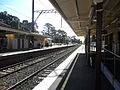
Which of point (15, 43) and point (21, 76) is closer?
point (21, 76)

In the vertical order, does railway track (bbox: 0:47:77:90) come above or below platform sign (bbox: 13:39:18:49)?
below

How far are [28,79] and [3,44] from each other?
895 inches

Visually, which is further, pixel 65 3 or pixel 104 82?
pixel 65 3

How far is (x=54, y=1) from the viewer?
32.7ft

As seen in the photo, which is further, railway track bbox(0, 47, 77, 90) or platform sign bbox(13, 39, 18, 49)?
platform sign bbox(13, 39, 18, 49)

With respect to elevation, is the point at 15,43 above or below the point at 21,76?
above

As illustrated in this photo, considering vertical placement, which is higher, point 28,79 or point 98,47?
point 98,47

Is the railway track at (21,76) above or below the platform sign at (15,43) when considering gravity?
below

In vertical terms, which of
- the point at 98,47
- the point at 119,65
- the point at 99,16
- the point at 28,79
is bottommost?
the point at 28,79

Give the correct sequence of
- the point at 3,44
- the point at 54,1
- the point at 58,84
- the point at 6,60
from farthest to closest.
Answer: the point at 3,44 < the point at 6,60 < the point at 54,1 < the point at 58,84

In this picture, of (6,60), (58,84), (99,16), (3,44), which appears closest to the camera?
(99,16)

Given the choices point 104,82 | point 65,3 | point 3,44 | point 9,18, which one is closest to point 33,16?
point 3,44

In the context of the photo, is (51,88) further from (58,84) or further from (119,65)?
(119,65)

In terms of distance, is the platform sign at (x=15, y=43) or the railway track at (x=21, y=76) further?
the platform sign at (x=15, y=43)
